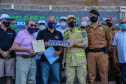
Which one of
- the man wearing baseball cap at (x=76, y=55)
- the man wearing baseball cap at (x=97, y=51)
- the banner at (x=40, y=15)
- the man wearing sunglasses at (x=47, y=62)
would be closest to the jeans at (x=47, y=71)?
the man wearing sunglasses at (x=47, y=62)

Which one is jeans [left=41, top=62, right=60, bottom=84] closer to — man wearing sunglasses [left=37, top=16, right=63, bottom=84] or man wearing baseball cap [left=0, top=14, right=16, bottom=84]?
man wearing sunglasses [left=37, top=16, right=63, bottom=84]

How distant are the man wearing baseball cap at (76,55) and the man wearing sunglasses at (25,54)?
85 centimetres

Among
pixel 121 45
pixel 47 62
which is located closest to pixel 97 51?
pixel 121 45

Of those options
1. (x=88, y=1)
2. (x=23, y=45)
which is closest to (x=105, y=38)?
(x=23, y=45)

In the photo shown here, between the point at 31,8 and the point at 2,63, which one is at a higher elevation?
the point at 31,8

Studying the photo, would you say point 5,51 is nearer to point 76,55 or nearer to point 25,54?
point 25,54

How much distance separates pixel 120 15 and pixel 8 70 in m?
4.58

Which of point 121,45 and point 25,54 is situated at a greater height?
point 121,45

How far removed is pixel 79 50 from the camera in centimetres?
359

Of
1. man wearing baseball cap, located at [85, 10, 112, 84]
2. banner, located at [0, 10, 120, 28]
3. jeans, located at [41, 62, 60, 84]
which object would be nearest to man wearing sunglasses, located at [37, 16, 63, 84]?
jeans, located at [41, 62, 60, 84]

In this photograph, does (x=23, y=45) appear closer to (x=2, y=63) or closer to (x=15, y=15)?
(x=2, y=63)

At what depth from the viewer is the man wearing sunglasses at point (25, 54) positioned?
3352mm

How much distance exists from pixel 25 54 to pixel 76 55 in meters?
1.20

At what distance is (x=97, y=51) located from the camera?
148 inches
